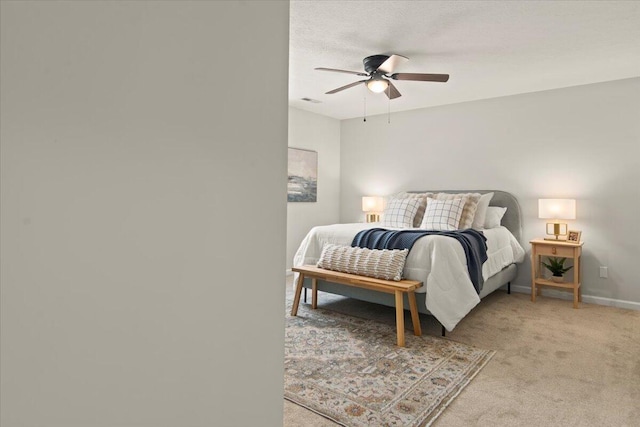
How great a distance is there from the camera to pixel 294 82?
428 cm

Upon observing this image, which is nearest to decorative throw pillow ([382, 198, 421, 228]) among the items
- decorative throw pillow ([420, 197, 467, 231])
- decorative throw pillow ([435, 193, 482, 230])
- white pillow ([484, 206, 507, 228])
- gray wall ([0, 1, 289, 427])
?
Result: decorative throw pillow ([420, 197, 467, 231])

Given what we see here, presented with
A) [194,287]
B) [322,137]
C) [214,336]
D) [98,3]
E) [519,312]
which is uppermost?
[322,137]

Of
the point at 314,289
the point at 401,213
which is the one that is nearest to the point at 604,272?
the point at 401,213

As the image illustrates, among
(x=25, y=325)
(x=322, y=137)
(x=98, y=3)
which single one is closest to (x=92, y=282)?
(x=25, y=325)

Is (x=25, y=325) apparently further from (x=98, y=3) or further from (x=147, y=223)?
(x=98, y=3)

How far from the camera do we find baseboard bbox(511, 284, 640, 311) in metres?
4.02

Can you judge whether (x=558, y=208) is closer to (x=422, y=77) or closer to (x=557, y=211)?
(x=557, y=211)

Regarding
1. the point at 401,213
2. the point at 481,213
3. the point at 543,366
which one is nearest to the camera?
the point at 543,366

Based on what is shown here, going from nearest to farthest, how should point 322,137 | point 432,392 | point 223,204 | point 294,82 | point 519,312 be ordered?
point 223,204 → point 432,392 → point 519,312 → point 294,82 → point 322,137

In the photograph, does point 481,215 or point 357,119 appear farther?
point 357,119

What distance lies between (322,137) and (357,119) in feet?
2.09

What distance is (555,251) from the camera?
4.04 metres

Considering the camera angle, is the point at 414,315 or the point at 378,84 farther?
the point at 378,84

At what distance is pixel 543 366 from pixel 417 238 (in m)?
1.23
